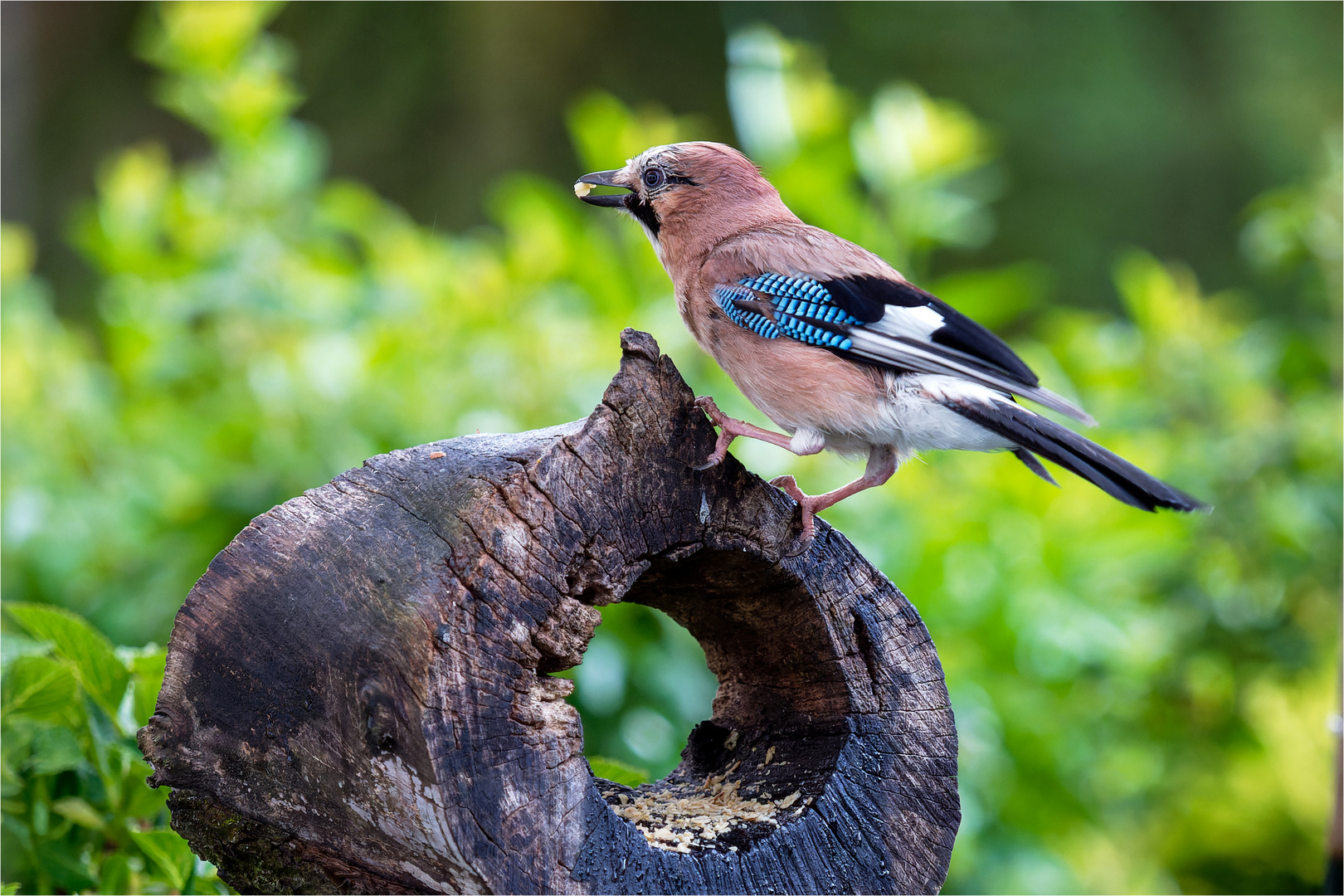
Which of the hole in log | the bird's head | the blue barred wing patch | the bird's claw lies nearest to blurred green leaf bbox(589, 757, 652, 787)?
the hole in log

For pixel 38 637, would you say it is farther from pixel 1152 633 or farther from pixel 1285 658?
pixel 1285 658

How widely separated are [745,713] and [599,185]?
95 cm

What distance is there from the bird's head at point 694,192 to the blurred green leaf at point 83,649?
3.47 ft

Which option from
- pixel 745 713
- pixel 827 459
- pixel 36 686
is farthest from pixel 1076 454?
pixel 827 459

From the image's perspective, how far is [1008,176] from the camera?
7.40 meters

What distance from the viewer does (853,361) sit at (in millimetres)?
1666

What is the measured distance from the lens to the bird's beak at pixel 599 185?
1938 mm

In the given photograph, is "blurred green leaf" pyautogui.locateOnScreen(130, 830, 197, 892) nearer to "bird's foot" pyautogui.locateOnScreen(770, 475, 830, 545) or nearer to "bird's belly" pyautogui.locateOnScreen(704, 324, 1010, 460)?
"bird's foot" pyautogui.locateOnScreen(770, 475, 830, 545)

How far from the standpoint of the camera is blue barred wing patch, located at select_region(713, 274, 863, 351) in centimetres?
165

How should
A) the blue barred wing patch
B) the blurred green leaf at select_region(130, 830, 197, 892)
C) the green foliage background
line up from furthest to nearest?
the green foliage background < the blue barred wing patch < the blurred green leaf at select_region(130, 830, 197, 892)

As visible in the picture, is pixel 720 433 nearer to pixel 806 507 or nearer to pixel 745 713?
pixel 806 507

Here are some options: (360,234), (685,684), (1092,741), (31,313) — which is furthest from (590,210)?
Answer: (1092,741)

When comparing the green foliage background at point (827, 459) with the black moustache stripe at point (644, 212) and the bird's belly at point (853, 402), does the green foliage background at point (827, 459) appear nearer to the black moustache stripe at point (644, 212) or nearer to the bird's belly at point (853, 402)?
the black moustache stripe at point (644, 212)

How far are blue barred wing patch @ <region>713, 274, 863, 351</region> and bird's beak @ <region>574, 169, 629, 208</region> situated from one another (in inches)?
14.7
